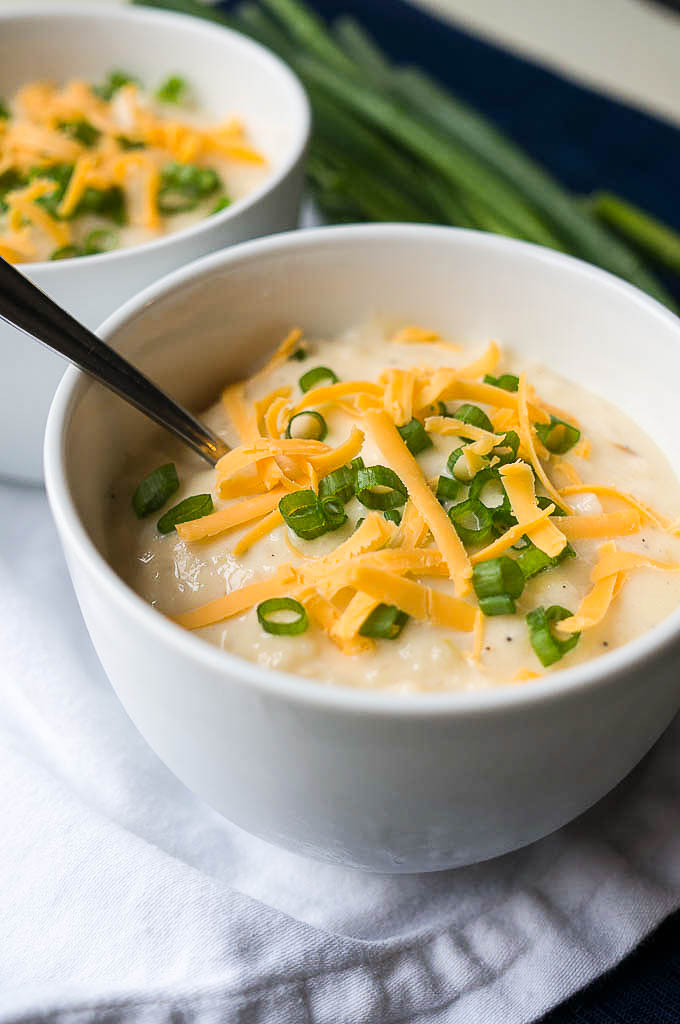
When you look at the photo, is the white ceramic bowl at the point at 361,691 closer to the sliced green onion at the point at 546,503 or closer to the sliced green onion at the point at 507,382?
the sliced green onion at the point at 507,382

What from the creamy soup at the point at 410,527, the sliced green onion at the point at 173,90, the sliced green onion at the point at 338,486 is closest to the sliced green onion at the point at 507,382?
the creamy soup at the point at 410,527

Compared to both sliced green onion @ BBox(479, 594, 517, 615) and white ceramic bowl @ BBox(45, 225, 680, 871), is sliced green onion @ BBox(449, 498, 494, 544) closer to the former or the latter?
sliced green onion @ BBox(479, 594, 517, 615)

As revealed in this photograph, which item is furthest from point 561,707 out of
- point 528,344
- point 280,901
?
point 528,344

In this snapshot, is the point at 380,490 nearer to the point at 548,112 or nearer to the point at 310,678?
the point at 310,678

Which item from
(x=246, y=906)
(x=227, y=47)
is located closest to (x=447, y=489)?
(x=246, y=906)

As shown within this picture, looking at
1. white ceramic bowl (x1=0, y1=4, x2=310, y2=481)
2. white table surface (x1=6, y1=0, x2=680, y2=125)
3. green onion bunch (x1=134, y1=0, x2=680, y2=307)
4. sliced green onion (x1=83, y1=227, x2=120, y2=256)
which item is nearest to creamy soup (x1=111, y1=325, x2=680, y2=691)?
white ceramic bowl (x1=0, y1=4, x2=310, y2=481)

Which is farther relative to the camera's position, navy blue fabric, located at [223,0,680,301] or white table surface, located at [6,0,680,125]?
white table surface, located at [6,0,680,125]

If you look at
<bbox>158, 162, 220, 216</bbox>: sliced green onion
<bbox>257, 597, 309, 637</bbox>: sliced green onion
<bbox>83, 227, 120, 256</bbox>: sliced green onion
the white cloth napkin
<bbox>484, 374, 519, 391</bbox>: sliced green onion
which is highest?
<bbox>484, 374, 519, 391</bbox>: sliced green onion

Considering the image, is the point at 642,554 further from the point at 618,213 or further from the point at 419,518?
the point at 618,213
